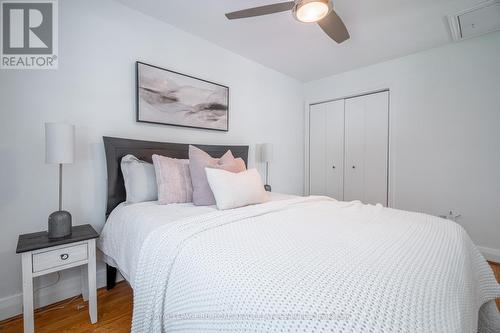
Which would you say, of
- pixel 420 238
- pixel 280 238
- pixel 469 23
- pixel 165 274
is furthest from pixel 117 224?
pixel 469 23

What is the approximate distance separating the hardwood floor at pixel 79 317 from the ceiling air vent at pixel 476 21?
8.05 feet

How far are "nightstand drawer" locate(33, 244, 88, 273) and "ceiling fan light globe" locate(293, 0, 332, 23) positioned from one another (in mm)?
2109

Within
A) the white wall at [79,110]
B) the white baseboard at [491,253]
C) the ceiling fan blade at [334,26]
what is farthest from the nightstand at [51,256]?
the white baseboard at [491,253]

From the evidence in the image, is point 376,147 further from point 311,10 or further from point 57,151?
point 57,151

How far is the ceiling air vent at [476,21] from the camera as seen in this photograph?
1.96m

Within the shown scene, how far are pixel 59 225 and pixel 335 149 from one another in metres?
3.51

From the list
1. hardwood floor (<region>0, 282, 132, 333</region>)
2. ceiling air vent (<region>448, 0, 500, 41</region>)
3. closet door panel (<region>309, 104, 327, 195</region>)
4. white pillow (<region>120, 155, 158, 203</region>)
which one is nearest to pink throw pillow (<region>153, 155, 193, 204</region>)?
white pillow (<region>120, 155, 158, 203</region>)

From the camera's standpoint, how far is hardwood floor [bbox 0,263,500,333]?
55.1 inches

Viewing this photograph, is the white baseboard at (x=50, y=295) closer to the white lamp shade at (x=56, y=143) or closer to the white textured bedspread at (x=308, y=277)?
the white lamp shade at (x=56, y=143)

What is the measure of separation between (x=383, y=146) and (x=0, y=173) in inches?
156

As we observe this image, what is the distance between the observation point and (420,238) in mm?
1057

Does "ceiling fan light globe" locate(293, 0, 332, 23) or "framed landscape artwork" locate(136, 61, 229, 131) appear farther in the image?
"framed landscape artwork" locate(136, 61, 229, 131)

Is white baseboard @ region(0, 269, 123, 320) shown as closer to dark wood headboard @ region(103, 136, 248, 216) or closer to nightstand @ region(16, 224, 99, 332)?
nightstand @ region(16, 224, 99, 332)

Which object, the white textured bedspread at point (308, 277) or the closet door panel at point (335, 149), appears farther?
the closet door panel at point (335, 149)
